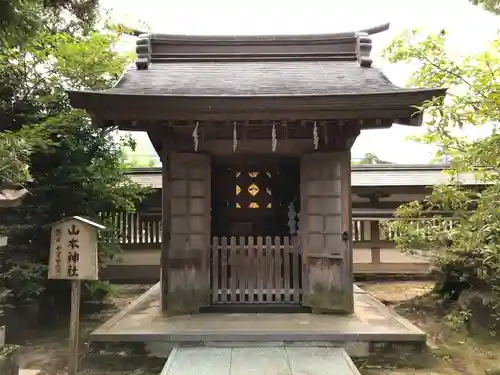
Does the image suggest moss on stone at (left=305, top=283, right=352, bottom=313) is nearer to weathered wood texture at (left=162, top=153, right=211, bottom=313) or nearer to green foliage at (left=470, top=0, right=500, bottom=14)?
weathered wood texture at (left=162, top=153, right=211, bottom=313)

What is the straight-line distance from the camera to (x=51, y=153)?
22.3 feet

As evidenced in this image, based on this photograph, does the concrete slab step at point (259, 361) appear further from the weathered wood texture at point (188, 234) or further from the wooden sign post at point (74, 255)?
the weathered wood texture at point (188, 234)

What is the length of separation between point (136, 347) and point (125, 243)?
6.50m

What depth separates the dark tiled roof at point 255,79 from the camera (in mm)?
6023

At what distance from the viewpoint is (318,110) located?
5.52 meters

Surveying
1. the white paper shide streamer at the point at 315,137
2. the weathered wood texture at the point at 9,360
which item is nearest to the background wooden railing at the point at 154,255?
the white paper shide streamer at the point at 315,137

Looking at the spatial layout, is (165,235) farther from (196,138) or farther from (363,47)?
(363,47)

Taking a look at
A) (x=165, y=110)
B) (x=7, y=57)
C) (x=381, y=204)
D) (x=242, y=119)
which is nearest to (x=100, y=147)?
(x=7, y=57)

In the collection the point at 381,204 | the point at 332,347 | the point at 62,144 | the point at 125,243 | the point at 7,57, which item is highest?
the point at 7,57

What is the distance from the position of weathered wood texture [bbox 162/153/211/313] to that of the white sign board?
2405mm

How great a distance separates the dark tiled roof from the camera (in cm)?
602

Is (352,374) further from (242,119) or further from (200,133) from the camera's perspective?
(200,133)

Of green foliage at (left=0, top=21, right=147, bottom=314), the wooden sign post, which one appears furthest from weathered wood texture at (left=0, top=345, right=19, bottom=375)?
green foliage at (left=0, top=21, right=147, bottom=314)

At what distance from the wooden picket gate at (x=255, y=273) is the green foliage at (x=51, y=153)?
2.55 metres
